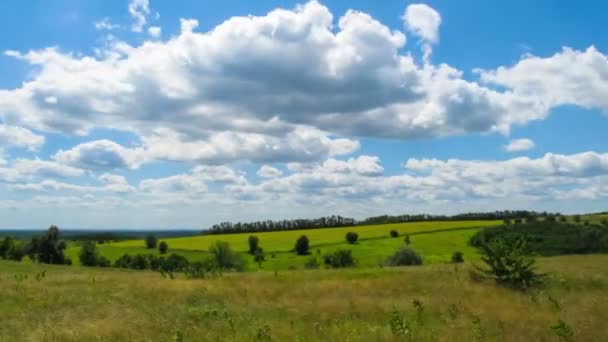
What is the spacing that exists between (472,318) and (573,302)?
20.9 feet

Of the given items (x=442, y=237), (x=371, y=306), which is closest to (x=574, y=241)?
(x=442, y=237)

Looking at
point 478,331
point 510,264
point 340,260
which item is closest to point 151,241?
point 340,260

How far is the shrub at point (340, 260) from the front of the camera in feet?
259

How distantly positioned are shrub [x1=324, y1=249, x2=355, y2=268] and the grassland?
4767 cm

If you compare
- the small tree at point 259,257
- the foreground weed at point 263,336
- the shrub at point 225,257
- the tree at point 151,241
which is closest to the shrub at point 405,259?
the shrub at point 225,257

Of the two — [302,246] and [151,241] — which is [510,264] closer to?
[302,246]

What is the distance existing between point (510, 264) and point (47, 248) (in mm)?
82717

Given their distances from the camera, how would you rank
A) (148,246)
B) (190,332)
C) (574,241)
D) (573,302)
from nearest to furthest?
(190,332), (573,302), (574,241), (148,246)

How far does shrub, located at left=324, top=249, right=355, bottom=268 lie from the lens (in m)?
78.8

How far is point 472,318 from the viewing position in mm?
18281

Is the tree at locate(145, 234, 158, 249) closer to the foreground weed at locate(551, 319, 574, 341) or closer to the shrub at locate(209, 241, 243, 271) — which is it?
the shrub at locate(209, 241, 243, 271)

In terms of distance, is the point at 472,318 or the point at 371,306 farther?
the point at 371,306

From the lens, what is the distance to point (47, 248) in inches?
3497

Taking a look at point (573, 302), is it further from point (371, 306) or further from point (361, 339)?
point (361, 339)
